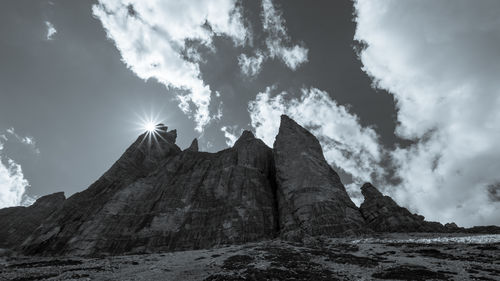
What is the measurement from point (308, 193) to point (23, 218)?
11347cm

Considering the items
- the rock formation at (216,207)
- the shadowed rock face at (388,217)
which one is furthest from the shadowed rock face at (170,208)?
the shadowed rock face at (388,217)

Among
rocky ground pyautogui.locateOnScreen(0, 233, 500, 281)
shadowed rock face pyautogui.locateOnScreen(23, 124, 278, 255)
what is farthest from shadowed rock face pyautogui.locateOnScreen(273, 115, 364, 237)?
rocky ground pyautogui.locateOnScreen(0, 233, 500, 281)

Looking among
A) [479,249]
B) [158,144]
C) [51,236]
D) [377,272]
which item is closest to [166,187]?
[51,236]

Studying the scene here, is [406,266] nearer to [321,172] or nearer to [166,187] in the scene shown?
[321,172]

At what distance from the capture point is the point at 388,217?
63.6 m

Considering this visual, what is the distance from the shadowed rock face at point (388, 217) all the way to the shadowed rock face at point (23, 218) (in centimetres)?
9734

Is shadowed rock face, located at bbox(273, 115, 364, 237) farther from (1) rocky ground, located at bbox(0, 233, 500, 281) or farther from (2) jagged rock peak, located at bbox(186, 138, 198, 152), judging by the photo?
(2) jagged rock peak, located at bbox(186, 138, 198, 152)

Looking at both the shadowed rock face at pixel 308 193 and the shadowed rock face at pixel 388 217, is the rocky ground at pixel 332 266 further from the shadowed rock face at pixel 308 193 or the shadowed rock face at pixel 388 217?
the shadowed rock face at pixel 308 193

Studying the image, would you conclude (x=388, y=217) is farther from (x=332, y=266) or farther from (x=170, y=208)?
(x=170, y=208)

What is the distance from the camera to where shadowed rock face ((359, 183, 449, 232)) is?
5991 centimetres

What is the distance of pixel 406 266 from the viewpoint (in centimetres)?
2925

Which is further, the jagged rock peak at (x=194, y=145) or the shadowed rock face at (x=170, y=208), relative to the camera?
the jagged rock peak at (x=194, y=145)

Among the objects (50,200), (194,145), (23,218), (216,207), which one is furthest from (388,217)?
(50,200)

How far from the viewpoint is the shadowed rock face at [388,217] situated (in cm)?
5991
